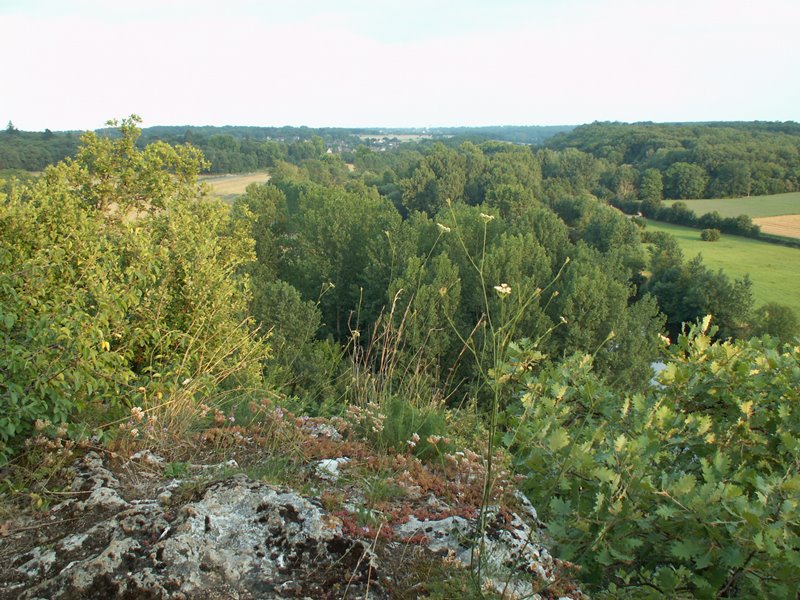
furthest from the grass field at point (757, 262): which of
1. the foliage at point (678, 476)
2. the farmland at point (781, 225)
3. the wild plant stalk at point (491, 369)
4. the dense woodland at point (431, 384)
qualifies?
the wild plant stalk at point (491, 369)

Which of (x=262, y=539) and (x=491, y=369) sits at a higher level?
(x=491, y=369)

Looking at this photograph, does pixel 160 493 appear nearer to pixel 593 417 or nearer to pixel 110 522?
pixel 110 522

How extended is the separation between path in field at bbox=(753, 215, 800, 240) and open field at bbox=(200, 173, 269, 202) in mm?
54963

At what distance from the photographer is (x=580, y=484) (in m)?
2.61

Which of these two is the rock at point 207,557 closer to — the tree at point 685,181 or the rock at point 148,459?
the rock at point 148,459

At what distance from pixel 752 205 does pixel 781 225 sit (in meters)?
10.9

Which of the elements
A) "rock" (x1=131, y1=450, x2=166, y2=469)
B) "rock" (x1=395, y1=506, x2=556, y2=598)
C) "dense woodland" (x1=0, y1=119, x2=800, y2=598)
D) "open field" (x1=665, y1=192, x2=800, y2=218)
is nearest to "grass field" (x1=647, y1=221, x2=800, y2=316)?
"open field" (x1=665, y1=192, x2=800, y2=218)

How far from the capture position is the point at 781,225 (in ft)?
202

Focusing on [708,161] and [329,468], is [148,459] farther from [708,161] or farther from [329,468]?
[708,161]

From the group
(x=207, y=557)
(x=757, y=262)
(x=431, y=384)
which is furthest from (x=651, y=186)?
(x=207, y=557)

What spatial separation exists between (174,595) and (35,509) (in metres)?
1.19

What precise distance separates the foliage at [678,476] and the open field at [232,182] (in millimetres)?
65507

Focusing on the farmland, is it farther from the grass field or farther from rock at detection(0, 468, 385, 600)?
rock at detection(0, 468, 385, 600)

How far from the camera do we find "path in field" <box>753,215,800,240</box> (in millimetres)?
59169
